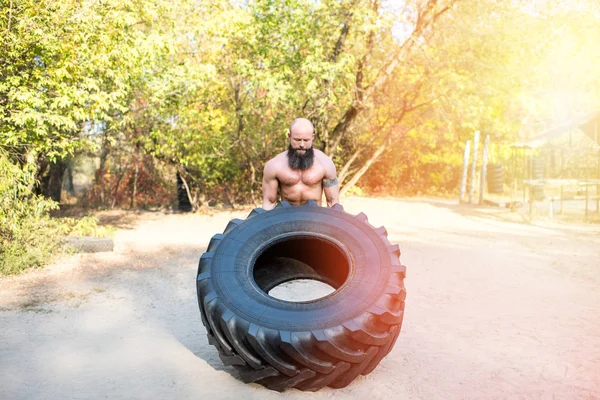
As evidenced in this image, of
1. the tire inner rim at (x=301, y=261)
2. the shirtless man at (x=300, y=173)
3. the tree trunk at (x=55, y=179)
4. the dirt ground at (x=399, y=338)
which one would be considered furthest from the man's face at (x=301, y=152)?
the tree trunk at (x=55, y=179)

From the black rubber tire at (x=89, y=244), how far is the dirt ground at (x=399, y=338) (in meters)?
0.21

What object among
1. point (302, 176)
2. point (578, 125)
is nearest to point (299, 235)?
point (302, 176)

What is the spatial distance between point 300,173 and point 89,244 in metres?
5.64

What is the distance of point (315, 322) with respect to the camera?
3973 millimetres

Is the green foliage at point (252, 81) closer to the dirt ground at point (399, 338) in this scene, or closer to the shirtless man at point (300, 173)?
the dirt ground at point (399, 338)

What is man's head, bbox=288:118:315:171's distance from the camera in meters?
5.33

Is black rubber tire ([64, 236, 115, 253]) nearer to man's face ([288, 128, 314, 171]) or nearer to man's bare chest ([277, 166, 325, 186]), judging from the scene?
man's bare chest ([277, 166, 325, 186])

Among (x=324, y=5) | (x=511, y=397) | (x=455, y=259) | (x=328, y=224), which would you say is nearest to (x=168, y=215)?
(x=324, y=5)

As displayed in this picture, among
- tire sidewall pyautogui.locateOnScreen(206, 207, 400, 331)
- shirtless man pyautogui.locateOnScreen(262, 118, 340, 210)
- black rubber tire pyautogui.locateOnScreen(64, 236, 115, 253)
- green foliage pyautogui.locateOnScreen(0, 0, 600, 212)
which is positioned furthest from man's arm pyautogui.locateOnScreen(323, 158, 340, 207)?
black rubber tire pyautogui.locateOnScreen(64, 236, 115, 253)

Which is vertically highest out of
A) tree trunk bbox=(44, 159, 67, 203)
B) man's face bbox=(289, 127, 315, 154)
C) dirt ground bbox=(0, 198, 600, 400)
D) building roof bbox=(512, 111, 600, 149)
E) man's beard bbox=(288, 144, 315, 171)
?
building roof bbox=(512, 111, 600, 149)

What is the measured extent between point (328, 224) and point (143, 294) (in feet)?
11.5

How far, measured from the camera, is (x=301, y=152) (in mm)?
5402

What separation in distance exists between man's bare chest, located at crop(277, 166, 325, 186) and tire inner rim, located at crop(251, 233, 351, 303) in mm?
649

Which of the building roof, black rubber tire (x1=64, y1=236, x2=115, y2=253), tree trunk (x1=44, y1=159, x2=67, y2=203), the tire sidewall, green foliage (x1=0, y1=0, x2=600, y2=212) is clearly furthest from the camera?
the building roof
